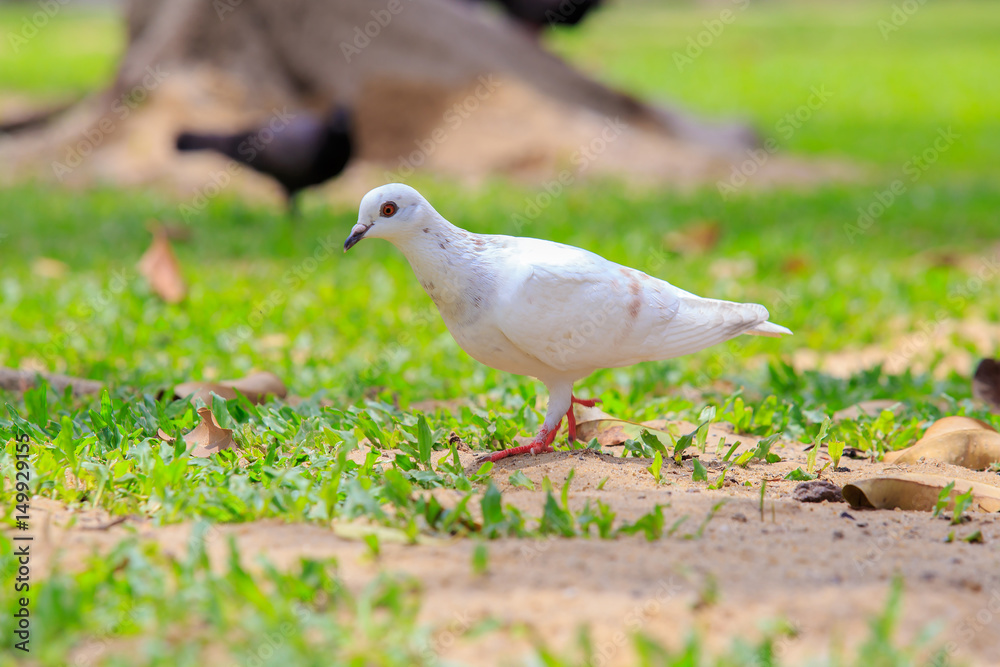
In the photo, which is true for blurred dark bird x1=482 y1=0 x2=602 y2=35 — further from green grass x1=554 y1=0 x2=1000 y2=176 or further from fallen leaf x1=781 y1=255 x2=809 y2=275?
fallen leaf x1=781 y1=255 x2=809 y2=275

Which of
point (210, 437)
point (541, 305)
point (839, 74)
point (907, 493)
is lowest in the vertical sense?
point (210, 437)

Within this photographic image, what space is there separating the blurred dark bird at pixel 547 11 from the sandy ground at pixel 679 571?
10790 millimetres

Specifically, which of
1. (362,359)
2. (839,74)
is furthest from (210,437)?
(839,74)

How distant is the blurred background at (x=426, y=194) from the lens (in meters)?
4.93

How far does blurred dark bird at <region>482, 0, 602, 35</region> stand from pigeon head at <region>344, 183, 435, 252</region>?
33.5ft

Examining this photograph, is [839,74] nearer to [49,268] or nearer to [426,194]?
[426,194]

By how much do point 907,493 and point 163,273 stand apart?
436cm

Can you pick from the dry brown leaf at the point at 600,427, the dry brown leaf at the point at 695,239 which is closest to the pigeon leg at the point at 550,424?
the dry brown leaf at the point at 600,427

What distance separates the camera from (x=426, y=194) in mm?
8719

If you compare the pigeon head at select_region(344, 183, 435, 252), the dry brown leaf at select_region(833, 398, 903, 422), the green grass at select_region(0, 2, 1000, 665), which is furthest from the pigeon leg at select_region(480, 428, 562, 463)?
the dry brown leaf at select_region(833, 398, 903, 422)

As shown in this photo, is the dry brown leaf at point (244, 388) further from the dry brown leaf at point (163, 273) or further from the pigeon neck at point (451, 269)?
the dry brown leaf at point (163, 273)

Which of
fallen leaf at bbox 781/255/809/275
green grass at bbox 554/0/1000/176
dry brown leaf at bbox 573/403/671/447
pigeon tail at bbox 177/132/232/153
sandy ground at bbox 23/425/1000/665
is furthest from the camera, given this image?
green grass at bbox 554/0/1000/176

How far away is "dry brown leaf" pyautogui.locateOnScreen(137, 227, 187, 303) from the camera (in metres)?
5.58

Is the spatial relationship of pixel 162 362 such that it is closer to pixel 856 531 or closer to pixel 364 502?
pixel 364 502
